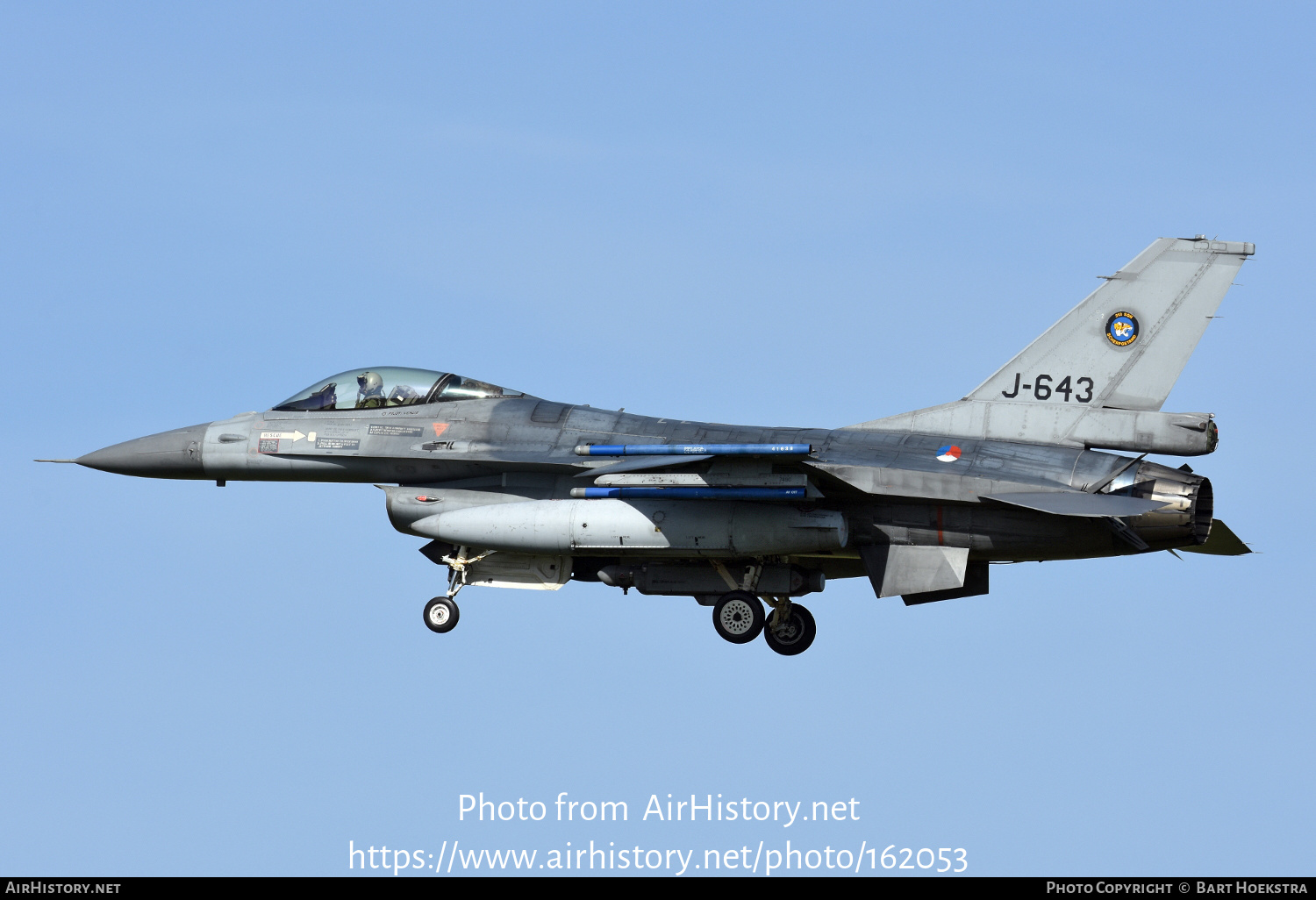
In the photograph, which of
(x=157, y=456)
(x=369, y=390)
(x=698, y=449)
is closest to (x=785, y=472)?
(x=698, y=449)

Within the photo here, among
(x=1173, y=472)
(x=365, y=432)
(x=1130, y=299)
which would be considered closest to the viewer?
(x=1173, y=472)

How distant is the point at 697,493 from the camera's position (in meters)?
19.4

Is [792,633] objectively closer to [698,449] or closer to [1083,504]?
[698,449]

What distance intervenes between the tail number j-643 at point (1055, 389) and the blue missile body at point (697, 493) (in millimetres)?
3026

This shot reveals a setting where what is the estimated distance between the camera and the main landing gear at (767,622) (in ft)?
68.5

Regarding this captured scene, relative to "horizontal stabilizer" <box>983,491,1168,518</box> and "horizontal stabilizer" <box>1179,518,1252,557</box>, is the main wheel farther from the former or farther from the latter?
"horizontal stabilizer" <box>1179,518,1252,557</box>

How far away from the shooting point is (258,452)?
21.9 m

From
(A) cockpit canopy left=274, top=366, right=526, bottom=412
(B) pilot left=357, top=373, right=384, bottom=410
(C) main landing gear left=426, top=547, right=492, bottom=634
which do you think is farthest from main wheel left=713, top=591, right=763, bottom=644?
(B) pilot left=357, top=373, right=384, bottom=410

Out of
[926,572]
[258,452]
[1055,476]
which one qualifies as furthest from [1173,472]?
[258,452]

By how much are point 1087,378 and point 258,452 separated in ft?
32.1

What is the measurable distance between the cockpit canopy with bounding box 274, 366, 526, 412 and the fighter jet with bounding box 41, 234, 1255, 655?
0.02 meters

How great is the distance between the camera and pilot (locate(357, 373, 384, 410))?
2197 cm

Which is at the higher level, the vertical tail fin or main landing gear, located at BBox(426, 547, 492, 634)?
the vertical tail fin

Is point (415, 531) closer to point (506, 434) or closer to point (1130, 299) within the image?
point (506, 434)
